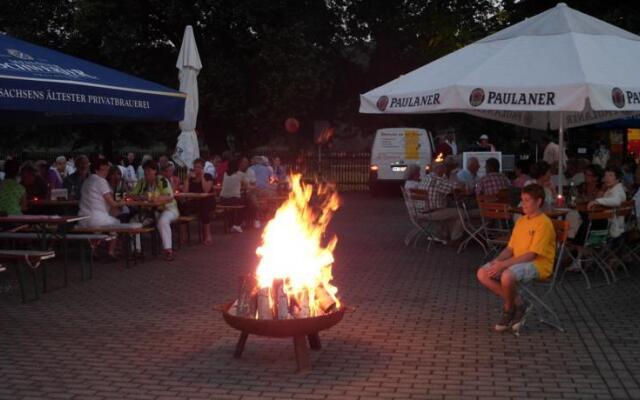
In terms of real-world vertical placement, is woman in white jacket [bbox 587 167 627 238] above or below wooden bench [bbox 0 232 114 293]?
above

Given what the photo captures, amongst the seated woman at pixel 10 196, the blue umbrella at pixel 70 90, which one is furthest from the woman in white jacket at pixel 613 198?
the seated woman at pixel 10 196

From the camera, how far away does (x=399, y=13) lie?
31578 mm

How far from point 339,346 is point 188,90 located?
10.3 meters

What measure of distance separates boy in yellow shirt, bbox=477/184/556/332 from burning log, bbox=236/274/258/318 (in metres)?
2.18

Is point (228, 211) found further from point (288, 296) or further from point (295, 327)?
point (295, 327)

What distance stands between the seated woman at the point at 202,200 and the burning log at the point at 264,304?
7.78 metres

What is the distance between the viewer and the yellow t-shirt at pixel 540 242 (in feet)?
23.0

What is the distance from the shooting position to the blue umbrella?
8.12 metres

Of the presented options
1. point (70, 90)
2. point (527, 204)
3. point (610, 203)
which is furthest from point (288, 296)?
point (610, 203)

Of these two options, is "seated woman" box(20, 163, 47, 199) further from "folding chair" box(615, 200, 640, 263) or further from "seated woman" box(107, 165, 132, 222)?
"folding chair" box(615, 200, 640, 263)

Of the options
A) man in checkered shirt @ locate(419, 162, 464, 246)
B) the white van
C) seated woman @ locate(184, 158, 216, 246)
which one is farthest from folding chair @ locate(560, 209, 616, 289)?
the white van

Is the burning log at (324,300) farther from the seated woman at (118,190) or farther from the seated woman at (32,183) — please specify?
the seated woman at (32,183)

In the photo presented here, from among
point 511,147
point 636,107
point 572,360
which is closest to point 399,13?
point 511,147

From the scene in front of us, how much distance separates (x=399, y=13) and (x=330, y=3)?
110 inches
